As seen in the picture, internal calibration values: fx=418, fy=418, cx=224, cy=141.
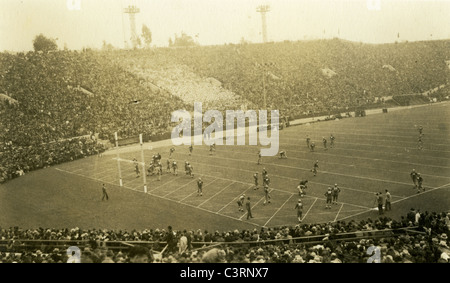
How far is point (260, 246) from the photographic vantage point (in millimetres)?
15469

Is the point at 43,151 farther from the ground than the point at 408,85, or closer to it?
closer to it

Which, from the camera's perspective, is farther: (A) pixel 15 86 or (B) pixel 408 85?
(B) pixel 408 85

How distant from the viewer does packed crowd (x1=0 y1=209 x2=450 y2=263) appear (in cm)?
1245

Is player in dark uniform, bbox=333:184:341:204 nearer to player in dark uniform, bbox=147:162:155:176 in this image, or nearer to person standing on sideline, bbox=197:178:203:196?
person standing on sideline, bbox=197:178:203:196

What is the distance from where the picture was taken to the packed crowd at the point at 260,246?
40.8ft

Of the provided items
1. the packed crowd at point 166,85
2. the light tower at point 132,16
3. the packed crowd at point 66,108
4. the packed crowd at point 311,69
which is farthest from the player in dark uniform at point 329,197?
the light tower at point 132,16

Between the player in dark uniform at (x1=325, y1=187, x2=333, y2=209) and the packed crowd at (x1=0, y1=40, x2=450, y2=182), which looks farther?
the packed crowd at (x1=0, y1=40, x2=450, y2=182)

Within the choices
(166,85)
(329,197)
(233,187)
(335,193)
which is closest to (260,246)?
(329,197)

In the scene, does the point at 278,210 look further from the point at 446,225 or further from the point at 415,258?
the point at 415,258

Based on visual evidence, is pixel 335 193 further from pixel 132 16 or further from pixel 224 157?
pixel 132 16

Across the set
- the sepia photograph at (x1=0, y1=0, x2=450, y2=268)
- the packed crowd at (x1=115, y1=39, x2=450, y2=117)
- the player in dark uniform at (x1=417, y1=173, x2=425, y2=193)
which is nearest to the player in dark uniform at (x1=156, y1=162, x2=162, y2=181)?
the sepia photograph at (x1=0, y1=0, x2=450, y2=268)

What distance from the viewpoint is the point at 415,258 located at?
11945mm

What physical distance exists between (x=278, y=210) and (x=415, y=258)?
1281 cm
